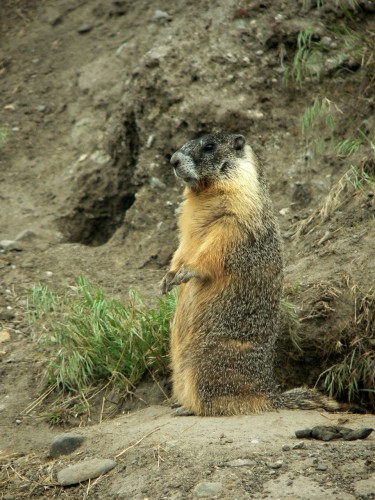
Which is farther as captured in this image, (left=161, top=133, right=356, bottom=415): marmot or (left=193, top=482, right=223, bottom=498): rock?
(left=161, top=133, right=356, bottom=415): marmot

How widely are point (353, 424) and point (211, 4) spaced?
216 inches

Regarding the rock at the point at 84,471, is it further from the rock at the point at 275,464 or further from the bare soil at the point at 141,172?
the rock at the point at 275,464

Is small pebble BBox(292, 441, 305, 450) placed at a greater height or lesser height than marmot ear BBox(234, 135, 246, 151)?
lesser

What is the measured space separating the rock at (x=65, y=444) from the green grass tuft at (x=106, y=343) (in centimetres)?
88

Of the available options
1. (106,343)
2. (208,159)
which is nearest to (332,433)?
(106,343)

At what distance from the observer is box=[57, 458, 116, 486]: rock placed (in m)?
5.24

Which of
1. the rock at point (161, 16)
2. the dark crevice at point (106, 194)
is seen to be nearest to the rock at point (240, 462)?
the dark crevice at point (106, 194)

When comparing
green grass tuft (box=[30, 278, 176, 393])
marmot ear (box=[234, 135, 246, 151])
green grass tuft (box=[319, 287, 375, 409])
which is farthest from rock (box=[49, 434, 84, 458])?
marmot ear (box=[234, 135, 246, 151])

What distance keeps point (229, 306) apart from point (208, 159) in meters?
1.13

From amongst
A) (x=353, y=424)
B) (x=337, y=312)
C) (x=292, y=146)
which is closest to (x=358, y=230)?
(x=337, y=312)

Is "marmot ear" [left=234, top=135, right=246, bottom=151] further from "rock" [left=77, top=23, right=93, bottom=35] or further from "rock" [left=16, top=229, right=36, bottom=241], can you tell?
"rock" [left=77, top=23, right=93, bottom=35]

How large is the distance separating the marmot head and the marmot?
0.02 m

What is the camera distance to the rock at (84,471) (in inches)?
206

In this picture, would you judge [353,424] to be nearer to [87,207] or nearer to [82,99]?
[87,207]
